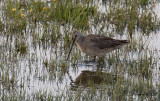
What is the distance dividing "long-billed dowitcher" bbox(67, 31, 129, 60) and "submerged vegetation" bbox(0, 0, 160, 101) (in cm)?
19

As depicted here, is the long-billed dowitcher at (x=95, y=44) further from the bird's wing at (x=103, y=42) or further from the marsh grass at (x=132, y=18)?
the marsh grass at (x=132, y=18)

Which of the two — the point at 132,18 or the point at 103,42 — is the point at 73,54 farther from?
the point at 132,18

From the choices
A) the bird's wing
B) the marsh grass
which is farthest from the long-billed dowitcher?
the marsh grass

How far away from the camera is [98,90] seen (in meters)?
7.29

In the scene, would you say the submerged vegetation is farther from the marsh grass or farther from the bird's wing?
the bird's wing

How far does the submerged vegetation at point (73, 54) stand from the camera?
7.17 m

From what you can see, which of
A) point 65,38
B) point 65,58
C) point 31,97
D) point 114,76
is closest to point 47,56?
point 65,58

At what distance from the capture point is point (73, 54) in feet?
30.0

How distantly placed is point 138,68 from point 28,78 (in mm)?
2215

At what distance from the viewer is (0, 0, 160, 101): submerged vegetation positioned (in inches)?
282

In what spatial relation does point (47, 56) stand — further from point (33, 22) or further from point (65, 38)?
point (33, 22)

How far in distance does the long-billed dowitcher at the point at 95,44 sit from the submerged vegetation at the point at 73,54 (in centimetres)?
19

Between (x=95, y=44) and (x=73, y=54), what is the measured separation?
53 centimetres

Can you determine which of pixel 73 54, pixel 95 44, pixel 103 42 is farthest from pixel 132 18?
pixel 73 54
